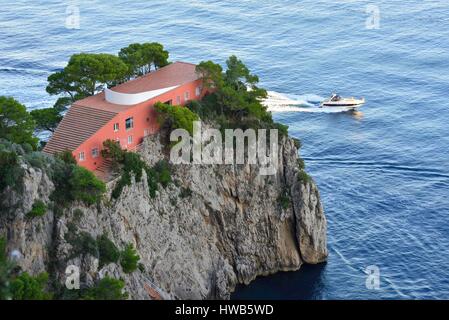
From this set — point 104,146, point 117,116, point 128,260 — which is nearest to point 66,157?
point 104,146

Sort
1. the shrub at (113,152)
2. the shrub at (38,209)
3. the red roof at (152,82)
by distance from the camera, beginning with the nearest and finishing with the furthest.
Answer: the shrub at (38,209)
the shrub at (113,152)
the red roof at (152,82)

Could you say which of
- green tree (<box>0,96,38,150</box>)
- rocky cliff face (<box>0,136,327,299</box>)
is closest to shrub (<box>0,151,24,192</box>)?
rocky cliff face (<box>0,136,327,299</box>)

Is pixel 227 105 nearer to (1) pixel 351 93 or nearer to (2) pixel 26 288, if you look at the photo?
(2) pixel 26 288

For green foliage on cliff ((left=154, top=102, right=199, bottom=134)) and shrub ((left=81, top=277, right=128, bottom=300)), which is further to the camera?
green foliage on cliff ((left=154, top=102, right=199, bottom=134))

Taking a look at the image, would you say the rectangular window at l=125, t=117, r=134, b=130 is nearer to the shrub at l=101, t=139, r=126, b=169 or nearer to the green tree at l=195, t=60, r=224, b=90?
the shrub at l=101, t=139, r=126, b=169

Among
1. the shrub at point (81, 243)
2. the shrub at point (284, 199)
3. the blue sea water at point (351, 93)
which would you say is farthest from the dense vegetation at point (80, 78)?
the blue sea water at point (351, 93)

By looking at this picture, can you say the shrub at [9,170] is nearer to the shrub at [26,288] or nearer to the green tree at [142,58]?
the shrub at [26,288]

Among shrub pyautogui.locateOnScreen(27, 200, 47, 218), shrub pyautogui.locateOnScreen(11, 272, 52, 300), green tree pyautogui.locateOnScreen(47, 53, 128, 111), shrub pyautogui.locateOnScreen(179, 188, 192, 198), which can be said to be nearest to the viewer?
shrub pyautogui.locateOnScreen(11, 272, 52, 300)
